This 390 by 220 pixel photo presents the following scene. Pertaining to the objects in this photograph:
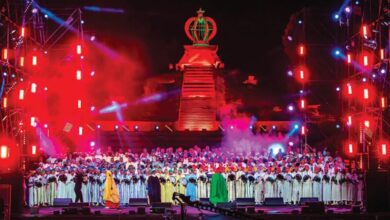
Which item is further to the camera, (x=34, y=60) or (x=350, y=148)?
(x=350, y=148)

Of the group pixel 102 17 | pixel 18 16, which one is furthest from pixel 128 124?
pixel 18 16

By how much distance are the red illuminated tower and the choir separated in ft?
44.9

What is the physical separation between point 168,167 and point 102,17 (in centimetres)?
2017

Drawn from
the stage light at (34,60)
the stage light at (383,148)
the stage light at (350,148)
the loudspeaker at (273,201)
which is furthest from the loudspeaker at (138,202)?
the stage light at (350,148)

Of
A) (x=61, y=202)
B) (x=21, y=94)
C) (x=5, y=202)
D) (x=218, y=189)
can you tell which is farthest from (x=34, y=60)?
(x=218, y=189)

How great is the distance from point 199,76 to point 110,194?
67.8 ft

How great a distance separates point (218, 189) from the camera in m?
19.3

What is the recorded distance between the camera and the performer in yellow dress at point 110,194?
1928 cm

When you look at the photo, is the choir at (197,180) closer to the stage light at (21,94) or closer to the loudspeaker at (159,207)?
the stage light at (21,94)

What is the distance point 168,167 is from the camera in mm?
20188

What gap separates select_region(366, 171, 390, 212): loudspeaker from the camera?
16953mm

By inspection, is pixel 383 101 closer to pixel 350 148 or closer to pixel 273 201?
pixel 350 148

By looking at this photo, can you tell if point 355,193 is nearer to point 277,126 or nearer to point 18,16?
point 277,126

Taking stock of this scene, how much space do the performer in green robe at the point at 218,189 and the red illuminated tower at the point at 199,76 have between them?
14852 mm
